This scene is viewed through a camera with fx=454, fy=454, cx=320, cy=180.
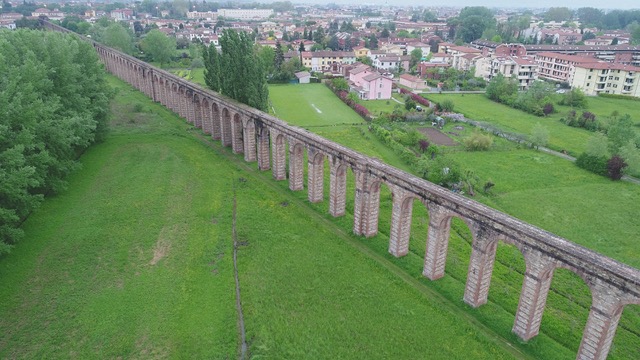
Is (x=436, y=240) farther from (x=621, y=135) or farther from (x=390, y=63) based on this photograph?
(x=390, y=63)

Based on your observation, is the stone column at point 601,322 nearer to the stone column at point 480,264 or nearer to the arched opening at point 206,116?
the stone column at point 480,264

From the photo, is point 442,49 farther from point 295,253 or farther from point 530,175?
point 295,253

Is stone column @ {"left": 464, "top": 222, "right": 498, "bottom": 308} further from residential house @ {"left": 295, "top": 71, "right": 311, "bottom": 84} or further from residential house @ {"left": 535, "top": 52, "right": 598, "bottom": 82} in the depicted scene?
residential house @ {"left": 535, "top": 52, "right": 598, "bottom": 82}

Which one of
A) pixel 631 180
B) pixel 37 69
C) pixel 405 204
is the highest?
pixel 37 69

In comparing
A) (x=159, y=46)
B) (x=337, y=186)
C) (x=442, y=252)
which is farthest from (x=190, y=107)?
(x=159, y=46)

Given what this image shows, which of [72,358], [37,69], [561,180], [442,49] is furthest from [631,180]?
[442,49]

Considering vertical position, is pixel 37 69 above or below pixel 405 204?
above

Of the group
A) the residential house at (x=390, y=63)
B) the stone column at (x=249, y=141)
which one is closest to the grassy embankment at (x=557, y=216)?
the stone column at (x=249, y=141)
